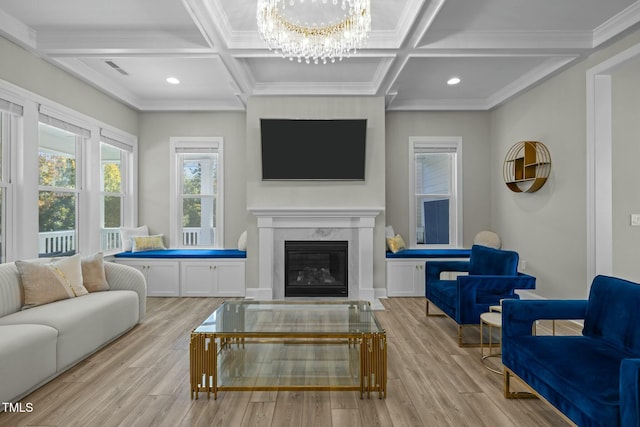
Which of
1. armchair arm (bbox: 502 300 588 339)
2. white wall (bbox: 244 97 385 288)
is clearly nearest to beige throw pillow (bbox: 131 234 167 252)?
white wall (bbox: 244 97 385 288)

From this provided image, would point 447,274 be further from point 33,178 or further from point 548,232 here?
point 33,178

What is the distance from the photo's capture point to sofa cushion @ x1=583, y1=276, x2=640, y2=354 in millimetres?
1996

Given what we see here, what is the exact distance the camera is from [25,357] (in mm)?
2287

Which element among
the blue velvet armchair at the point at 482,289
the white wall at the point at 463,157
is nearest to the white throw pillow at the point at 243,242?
the white wall at the point at 463,157

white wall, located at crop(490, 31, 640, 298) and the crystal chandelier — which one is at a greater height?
the crystal chandelier

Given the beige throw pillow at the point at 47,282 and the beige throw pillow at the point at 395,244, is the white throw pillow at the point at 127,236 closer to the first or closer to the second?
the beige throw pillow at the point at 47,282

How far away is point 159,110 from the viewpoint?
548cm

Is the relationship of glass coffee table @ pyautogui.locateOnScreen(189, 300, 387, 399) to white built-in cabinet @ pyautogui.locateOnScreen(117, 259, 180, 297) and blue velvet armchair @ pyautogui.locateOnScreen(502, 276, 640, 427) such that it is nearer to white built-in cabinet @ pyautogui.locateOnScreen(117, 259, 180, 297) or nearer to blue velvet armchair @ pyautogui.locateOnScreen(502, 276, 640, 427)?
blue velvet armchair @ pyautogui.locateOnScreen(502, 276, 640, 427)

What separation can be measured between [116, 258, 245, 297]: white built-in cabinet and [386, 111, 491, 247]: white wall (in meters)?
2.47

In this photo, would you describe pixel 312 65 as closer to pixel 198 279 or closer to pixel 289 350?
pixel 289 350

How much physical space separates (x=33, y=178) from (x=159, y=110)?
7.52 ft

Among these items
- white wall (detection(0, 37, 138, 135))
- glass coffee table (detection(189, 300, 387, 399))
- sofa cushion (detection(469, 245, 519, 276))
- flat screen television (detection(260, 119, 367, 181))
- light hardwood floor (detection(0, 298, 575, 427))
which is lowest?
light hardwood floor (detection(0, 298, 575, 427))

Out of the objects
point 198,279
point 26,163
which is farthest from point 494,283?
point 26,163

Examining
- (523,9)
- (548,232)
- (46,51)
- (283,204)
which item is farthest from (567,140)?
(46,51)
